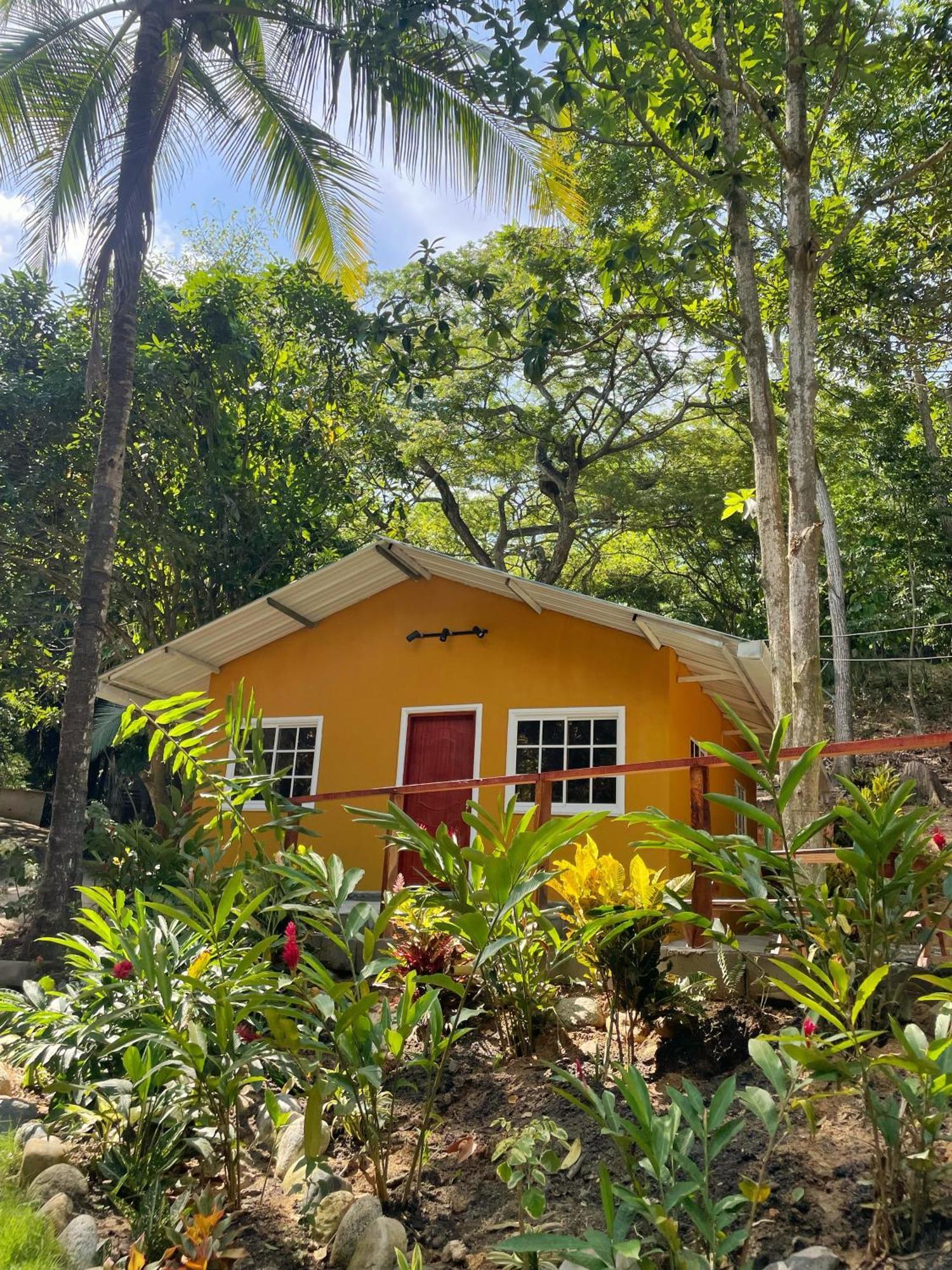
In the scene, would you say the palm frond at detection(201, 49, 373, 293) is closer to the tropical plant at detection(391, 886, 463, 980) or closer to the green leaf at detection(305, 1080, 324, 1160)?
the tropical plant at detection(391, 886, 463, 980)

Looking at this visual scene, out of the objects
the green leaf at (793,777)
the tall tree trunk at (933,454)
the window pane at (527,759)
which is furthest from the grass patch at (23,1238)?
the tall tree trunk at (933,454)

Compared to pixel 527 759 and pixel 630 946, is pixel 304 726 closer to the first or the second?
pixel 527 759

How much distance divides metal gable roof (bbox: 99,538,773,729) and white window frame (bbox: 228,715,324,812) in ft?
3.16

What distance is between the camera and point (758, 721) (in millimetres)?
12219

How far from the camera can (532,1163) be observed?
8.25ft

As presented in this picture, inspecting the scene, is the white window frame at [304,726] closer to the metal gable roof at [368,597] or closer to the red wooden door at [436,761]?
the metal gable roof at [368,597]

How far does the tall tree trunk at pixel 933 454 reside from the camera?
16734mm

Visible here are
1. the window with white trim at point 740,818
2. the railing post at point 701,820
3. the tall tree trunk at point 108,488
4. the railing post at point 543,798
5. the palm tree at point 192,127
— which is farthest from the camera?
the window with white trim at point 740,818

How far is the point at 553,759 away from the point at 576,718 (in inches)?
18.6

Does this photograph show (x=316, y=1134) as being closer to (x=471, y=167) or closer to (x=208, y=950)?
(x=208, y=950)

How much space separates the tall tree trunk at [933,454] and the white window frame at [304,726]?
36.5 ft

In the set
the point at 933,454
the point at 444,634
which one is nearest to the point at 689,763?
the point at 444,634

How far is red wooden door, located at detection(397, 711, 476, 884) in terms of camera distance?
9.61 meters

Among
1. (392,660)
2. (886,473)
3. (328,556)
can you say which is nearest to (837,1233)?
(392,660)
